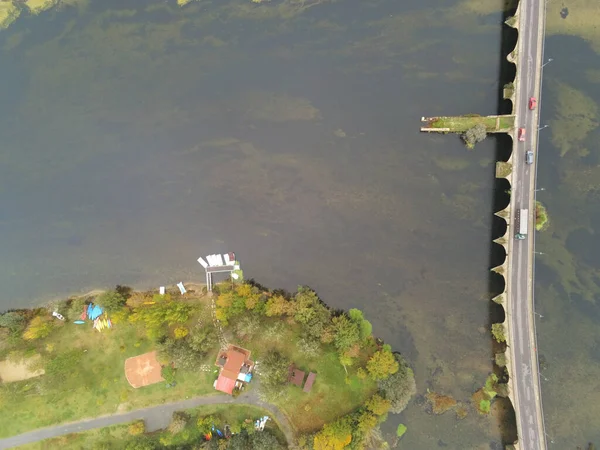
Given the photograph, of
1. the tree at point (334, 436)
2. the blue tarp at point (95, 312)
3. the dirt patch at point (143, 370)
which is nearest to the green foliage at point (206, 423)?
the dirt patch at point (143, 370)

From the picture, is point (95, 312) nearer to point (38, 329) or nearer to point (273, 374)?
point (38, 329)

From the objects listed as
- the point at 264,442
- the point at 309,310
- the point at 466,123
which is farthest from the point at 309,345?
the point at 466,123

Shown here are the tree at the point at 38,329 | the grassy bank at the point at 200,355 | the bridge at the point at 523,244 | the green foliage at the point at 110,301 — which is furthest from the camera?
the green foliage at the point at 110,301

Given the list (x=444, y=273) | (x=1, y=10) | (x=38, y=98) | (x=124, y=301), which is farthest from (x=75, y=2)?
(x=444, y=273)

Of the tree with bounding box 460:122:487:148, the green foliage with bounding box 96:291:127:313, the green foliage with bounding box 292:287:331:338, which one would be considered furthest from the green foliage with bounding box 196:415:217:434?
the tree with bounding box 460:122:487:148

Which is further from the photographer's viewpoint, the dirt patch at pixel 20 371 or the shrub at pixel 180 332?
the dirt patch at pixel 20 371

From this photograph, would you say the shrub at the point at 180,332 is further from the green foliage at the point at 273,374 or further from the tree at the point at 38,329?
the tree at the point at 38,329
